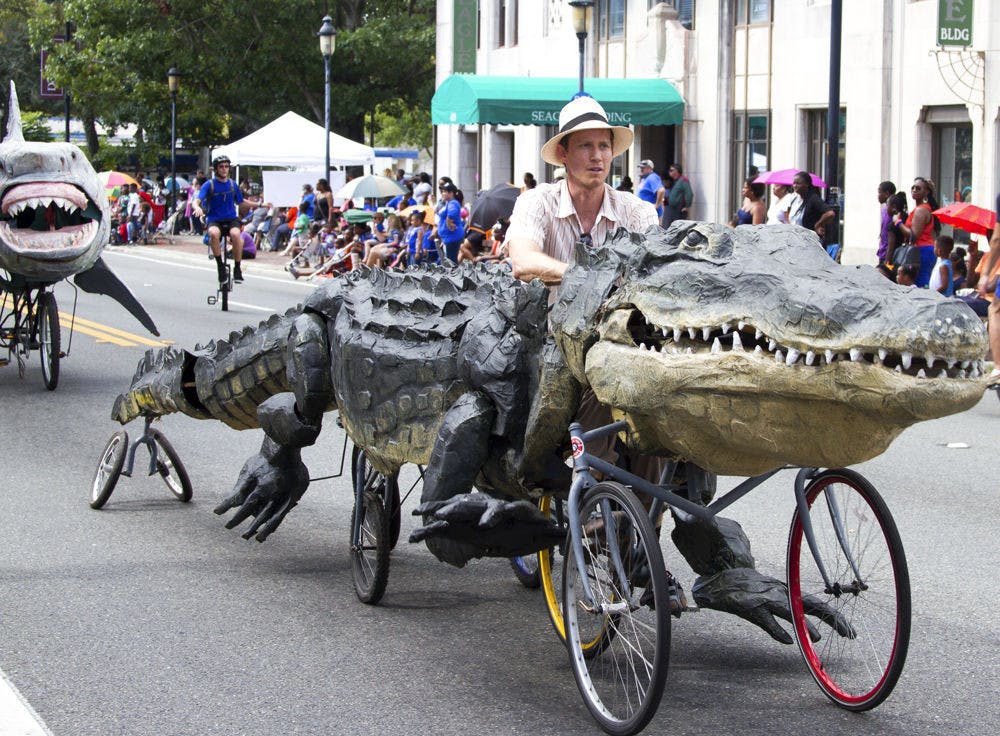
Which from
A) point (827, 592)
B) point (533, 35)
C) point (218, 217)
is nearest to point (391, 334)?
point (827, 592)

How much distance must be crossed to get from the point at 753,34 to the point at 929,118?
18.8 ft

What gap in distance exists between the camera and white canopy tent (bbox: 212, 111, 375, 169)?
34656 mm

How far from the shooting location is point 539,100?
2714 cm

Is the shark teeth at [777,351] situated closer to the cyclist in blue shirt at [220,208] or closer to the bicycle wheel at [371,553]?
the bicycle wheel at [371,553]

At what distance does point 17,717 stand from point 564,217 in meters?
2.87

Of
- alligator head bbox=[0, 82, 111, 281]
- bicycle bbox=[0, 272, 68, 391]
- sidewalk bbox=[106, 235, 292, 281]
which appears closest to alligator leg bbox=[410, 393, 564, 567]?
alligator head bbox=[0, 82, 111, 281]

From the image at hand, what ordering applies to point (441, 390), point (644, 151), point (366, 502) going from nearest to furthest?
point (441, 390)
point (366, 502)
point (644, 151)

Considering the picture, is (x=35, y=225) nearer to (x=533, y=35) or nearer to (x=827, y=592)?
(x=827, y=592)

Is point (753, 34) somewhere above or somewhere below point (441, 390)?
above

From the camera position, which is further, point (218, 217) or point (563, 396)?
point (218, 217)

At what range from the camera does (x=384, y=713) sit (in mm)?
5023

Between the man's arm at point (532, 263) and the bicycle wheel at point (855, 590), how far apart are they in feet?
4.06

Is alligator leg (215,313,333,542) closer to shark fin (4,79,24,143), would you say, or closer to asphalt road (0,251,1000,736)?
asphalt road (0,251,1000,736)

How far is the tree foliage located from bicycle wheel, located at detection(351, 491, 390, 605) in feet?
133
